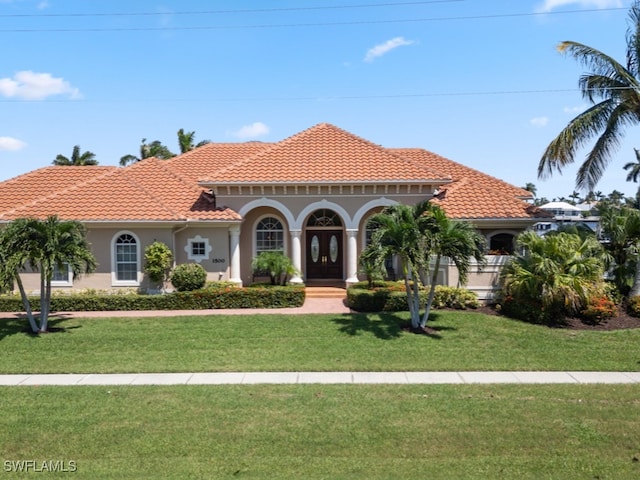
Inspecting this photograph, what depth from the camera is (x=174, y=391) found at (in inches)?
372

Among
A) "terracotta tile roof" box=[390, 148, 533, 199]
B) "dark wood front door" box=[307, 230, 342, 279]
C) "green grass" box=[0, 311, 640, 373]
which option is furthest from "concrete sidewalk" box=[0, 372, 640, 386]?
"terracotta tile roof" box=[390, 148, 533, 199]

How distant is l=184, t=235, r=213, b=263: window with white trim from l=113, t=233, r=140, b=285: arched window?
1.84 m

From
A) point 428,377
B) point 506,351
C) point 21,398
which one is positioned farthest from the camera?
point 506,351

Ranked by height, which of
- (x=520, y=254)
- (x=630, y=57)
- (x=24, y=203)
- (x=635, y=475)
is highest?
(x=630, y=57)

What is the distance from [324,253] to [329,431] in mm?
14128

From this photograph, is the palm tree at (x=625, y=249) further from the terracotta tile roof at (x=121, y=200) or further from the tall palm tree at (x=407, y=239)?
the terracotta tile roof at (x=121, y=200)

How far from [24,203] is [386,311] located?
49.5ft

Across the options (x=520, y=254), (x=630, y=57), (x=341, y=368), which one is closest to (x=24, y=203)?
(x=341, y=368)

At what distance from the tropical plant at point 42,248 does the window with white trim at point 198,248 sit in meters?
5.09

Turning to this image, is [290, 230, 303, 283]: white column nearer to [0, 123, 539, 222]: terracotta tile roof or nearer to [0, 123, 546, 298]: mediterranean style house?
[0, 123, 546, 298]: mediterranean style house

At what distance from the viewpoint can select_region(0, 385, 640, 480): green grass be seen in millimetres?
6348

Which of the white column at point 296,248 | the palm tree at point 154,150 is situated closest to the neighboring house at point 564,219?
the white column at point 296,248

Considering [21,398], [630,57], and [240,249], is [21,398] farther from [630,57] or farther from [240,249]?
[630,57]

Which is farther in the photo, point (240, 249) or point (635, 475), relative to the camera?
point (240, 249)
